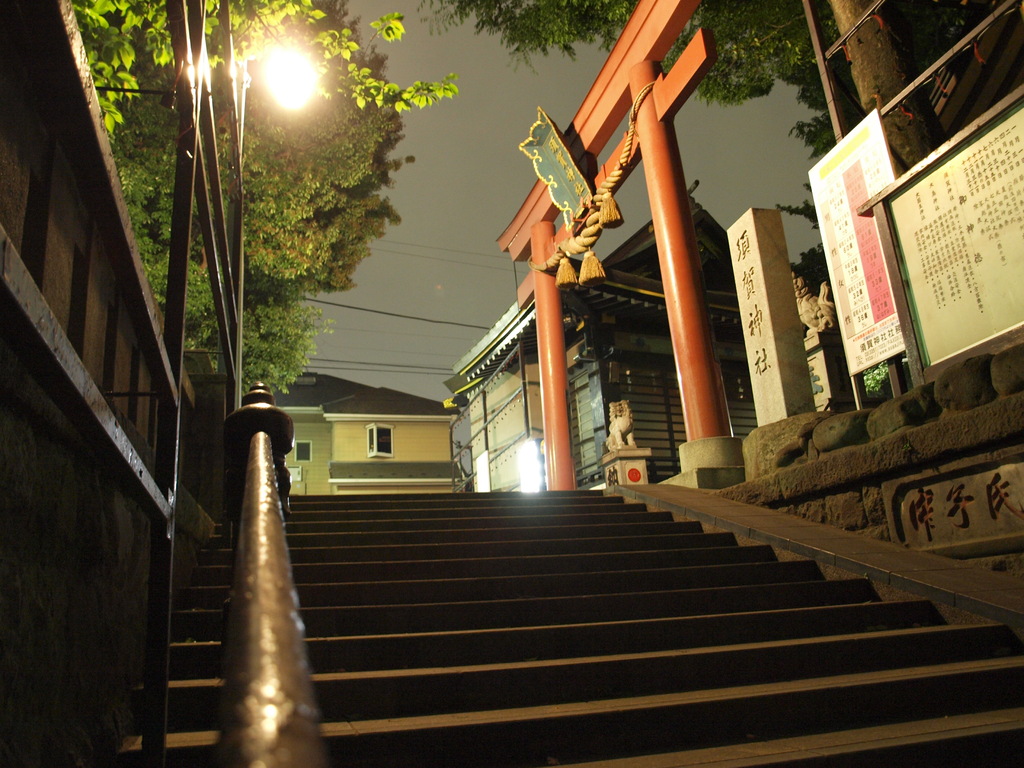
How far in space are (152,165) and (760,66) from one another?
10.8 m

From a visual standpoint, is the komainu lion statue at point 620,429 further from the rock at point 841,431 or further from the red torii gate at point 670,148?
the rock at point 841,431

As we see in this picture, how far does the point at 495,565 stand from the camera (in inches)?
196

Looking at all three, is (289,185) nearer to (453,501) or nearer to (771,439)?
(453,501)

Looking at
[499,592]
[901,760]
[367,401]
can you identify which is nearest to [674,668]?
[901,760]

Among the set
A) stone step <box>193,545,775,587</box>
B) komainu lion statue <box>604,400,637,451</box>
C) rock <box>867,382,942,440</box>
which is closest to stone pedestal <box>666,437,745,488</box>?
stone step <box>193,545,775,587</box>

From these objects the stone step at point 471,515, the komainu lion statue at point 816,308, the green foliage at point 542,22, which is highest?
the green foliage at point 542,22

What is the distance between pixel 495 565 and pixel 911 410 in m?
3.17

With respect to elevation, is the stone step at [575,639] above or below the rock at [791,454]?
below

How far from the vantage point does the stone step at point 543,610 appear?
12.9ft

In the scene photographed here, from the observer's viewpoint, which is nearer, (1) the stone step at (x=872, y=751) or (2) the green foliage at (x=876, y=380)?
(1) the stone step at (x=872, y=751)

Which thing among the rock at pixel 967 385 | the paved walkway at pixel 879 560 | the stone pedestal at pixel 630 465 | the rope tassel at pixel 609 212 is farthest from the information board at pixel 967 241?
the stone pedestal at pixel 630 465

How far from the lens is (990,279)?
4.89 meters

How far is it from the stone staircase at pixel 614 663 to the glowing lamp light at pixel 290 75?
4609mm

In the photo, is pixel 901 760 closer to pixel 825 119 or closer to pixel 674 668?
pixel 674 668
